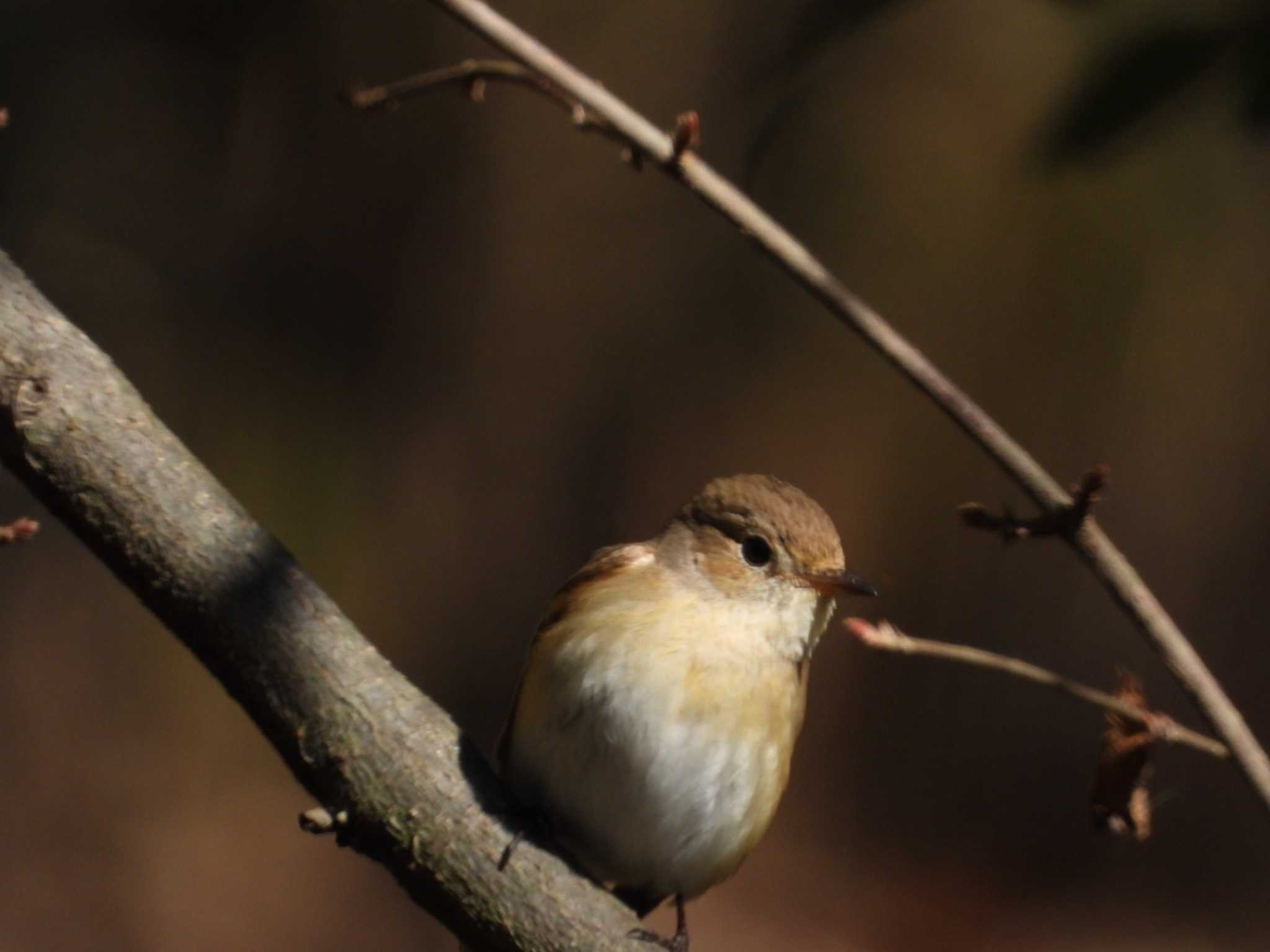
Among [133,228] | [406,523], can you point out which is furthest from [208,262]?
[406,523]

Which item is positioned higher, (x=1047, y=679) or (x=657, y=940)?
(x=1047, y=679)

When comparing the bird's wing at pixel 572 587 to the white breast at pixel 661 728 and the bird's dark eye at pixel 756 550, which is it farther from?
the bird's dark eye at pixel 756 550

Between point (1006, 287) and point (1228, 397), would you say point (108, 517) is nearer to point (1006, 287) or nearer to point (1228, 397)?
point (1006, 287)

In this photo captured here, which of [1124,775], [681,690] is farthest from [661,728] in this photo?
[1124,775]

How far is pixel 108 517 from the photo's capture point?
1.84m

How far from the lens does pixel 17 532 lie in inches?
72.0

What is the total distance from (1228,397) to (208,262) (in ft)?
13.8

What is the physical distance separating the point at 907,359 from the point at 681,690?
828mm

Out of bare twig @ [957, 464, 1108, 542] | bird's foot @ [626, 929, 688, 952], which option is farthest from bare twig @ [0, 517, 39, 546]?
bare twig @ [957, 464, 1108, 542]

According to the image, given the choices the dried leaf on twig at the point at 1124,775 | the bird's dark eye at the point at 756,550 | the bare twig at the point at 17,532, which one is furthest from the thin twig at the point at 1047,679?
the bare twig at the point at 17,532

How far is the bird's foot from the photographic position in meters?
2.07

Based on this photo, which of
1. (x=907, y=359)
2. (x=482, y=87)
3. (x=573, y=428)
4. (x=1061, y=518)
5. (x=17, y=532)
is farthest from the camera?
(x=573, y=428)

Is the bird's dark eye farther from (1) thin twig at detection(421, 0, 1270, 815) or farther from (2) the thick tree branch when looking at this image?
(1) thin twig at detection(421, 0, 1270, 815)

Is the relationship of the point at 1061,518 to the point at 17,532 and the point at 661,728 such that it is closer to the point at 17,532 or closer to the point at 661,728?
the point at 661,728
